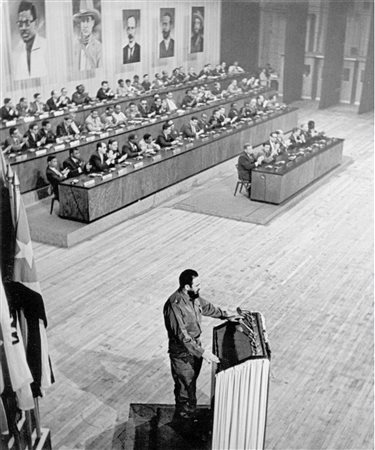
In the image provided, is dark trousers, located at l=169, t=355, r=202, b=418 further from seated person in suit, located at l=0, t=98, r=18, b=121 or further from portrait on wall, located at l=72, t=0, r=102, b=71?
portrait on wall, located at l=72, t=0, r=102, b=71

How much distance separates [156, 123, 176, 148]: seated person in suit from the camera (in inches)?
483

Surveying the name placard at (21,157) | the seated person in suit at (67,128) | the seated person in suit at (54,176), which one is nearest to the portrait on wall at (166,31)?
the seated person in suit at (67,128)

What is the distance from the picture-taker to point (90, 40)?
17.5 meters

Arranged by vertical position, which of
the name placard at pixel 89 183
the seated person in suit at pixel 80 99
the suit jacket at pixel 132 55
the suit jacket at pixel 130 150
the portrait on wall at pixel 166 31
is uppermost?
the portrait on wall at pixel 166 31

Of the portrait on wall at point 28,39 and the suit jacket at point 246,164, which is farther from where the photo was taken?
the portrait on wall at point 28,39

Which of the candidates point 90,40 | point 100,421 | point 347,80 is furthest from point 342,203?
point 347,80

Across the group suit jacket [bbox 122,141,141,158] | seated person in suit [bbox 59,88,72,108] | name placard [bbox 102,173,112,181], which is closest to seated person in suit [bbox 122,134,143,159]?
suit jacket [bbox 122,141,141,158]

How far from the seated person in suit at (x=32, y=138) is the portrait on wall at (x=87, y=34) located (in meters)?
6.15

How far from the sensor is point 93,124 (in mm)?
13219

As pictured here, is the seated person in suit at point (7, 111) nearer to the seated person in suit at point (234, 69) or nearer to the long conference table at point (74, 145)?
the long conference table at point (74, 145)

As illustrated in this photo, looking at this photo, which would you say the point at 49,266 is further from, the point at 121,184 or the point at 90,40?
the point at 90,40

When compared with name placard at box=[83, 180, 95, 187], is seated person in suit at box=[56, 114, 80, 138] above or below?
above

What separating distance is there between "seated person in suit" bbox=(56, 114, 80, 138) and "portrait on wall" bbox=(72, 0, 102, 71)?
5.11 meters

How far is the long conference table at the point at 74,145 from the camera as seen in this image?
1078 centimetres
